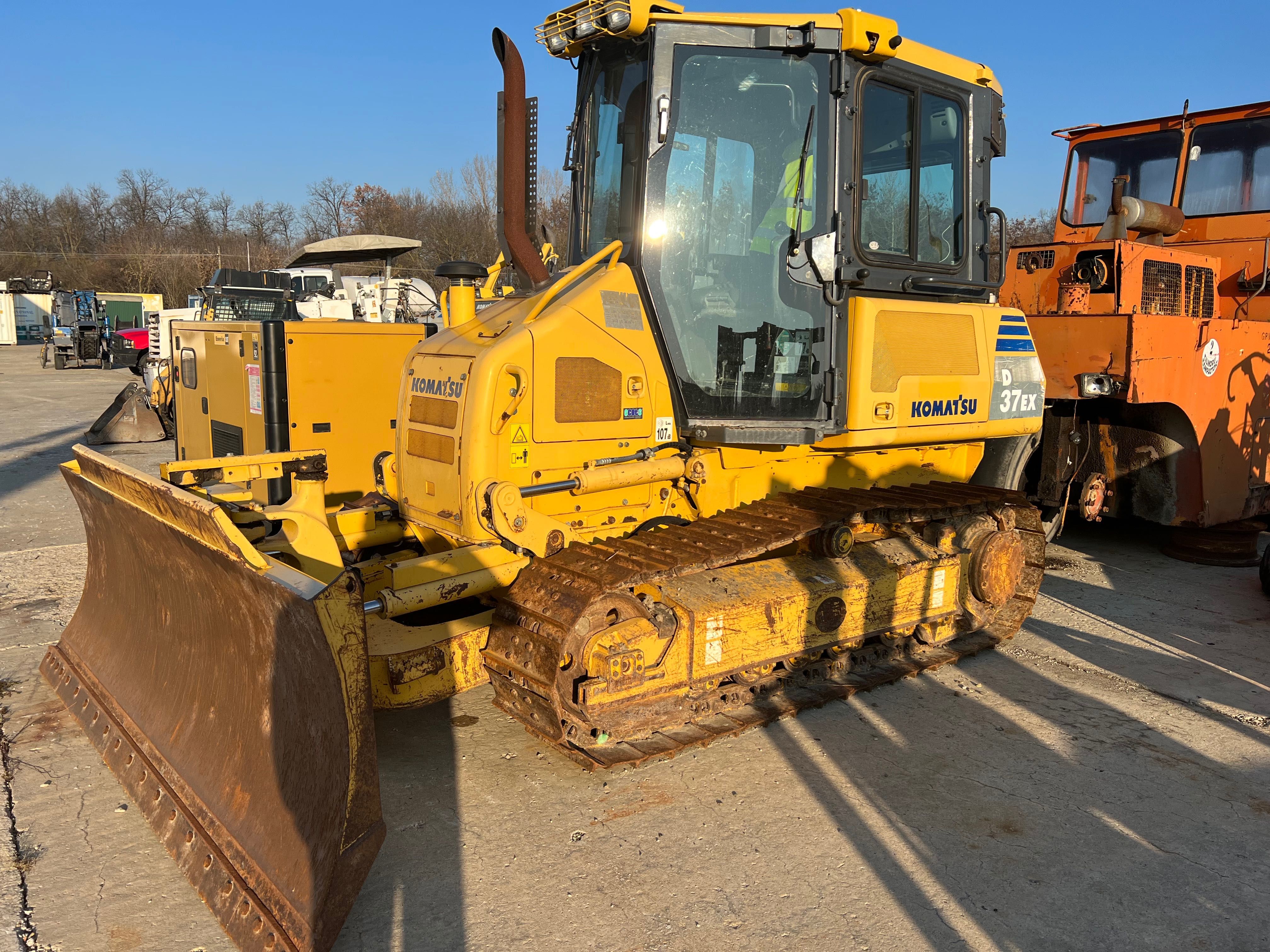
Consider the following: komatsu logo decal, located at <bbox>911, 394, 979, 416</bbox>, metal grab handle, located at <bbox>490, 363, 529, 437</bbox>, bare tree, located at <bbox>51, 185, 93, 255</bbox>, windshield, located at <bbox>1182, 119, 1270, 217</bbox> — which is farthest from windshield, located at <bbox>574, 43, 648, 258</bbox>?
bare tree, located at <bbox>51, 185, 93, 255</bbox>

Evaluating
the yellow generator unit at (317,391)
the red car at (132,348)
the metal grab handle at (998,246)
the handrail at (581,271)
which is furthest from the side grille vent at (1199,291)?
the red car at (132,348)

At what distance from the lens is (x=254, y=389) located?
6.92 meters

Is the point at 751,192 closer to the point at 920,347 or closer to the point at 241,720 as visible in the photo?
the point at 920,347

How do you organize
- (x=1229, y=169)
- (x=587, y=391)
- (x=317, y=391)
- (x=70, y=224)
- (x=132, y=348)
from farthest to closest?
(x=70, y=224)
(x=132, y=348)
(x=1229, y=169)
(x=317, y=391)
(x=587, y=391)

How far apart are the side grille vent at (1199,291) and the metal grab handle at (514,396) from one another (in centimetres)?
645

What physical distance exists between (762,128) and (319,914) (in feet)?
11.9

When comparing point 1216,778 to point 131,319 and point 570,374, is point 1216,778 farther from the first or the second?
point 131,319

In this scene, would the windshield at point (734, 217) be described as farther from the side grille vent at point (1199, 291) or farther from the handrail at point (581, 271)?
the side grille vent at point (1199, 291)

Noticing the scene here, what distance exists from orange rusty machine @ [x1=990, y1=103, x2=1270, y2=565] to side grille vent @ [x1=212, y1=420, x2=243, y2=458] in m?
5.58

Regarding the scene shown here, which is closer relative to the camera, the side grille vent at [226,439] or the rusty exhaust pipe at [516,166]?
the rusty exhaust pipe at [516,166]

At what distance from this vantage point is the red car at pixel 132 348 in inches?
986

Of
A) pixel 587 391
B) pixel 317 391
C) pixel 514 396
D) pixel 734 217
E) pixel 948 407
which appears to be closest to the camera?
pixel 514 396

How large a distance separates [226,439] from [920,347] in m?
5.51

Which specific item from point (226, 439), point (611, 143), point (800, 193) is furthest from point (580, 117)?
point (226, 439)
